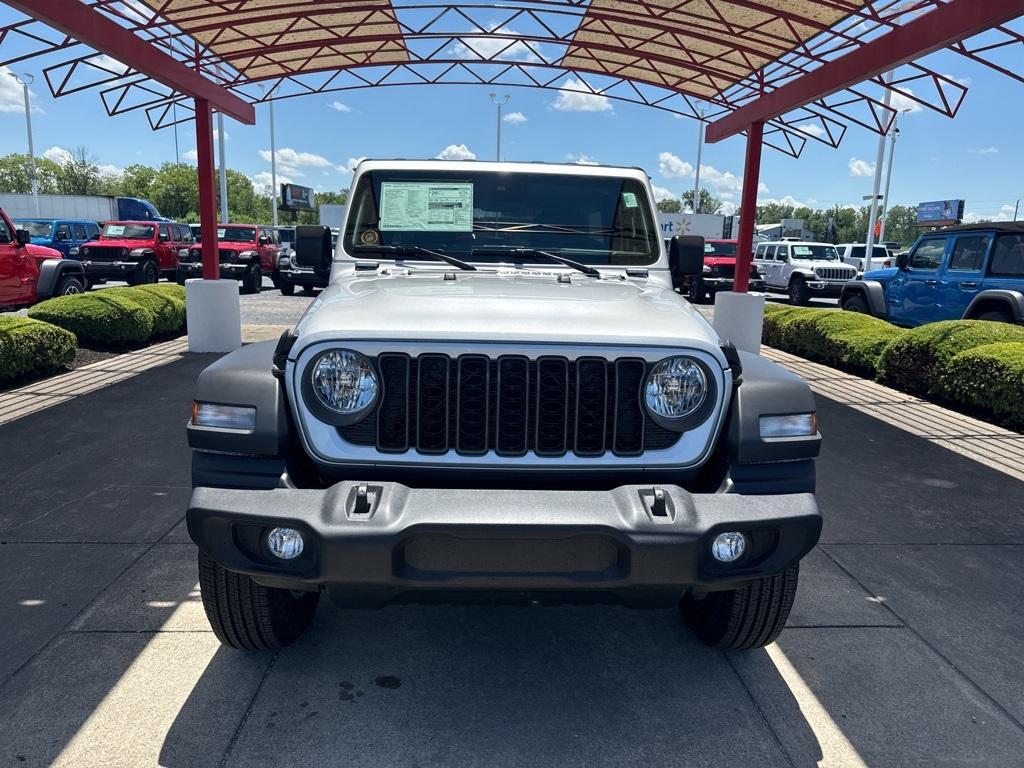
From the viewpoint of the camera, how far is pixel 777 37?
9.48 m

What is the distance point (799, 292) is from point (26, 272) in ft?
62.5

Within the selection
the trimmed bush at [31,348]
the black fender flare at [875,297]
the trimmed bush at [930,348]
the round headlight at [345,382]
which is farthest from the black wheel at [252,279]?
the round headlight at [345,382]

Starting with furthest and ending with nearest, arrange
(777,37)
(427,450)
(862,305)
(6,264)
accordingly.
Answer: (862,305), (6,264), (777,37), (427,450)

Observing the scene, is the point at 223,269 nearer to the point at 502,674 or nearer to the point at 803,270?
the point at 803,270

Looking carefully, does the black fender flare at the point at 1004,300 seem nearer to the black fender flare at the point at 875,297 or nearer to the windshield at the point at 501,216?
the black fender flare at the point at 875,297

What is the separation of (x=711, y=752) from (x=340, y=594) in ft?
4.41

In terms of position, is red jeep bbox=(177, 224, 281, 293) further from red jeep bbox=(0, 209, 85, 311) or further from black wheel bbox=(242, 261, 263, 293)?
red jeep bbox=(0, 209, 85, 311)

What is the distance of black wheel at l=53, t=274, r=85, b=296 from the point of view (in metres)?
13.0

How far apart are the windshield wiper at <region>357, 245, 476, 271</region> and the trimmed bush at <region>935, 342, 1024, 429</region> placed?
611 cm

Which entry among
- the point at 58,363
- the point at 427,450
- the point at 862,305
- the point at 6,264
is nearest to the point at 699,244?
the point at 427,450

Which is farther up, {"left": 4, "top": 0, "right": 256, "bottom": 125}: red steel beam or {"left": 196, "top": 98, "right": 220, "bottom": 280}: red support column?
{"left": 4, "top": 0, "right": 256, "bottom": 125}: red steel beam

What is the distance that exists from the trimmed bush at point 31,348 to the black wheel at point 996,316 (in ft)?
38.3

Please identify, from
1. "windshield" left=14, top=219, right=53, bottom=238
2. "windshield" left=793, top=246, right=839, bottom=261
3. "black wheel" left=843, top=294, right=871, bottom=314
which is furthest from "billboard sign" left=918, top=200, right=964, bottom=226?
"windshield" left=14, top=219, right=53, bottom=238

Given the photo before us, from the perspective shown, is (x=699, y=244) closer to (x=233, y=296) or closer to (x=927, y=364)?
(x=927, y=364)
